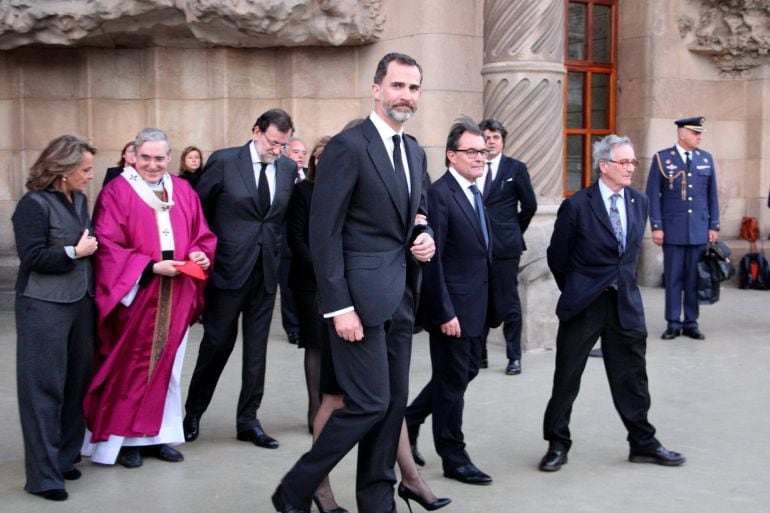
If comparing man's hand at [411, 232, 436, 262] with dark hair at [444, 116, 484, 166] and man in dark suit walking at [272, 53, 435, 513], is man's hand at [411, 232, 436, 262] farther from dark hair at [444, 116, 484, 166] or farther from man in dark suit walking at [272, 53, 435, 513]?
dark hair at [444, 116, 484, 166]

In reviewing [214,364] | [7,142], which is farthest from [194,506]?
[7,142]

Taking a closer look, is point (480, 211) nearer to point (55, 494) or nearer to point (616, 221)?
point (616, 221)

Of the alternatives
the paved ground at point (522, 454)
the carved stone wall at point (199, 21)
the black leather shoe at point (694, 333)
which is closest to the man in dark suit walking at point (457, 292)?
the paved ground at point (522, 454)

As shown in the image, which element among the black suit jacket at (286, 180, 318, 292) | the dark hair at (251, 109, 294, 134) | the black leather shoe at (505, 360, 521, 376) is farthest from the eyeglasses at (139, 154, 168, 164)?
the black leather shoe at (505, 360, 521, 376)

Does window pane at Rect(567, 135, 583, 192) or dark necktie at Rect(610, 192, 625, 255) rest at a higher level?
window pane at Rect(567, 135, 583, 192)

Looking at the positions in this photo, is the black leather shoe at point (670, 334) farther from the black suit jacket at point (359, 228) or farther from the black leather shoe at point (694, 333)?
the black suit jacket at point (359, 228)

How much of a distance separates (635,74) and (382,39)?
3449mm

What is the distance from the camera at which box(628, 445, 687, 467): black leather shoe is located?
5707 mm

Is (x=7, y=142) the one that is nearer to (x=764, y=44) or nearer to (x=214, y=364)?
(x=214, y=364)

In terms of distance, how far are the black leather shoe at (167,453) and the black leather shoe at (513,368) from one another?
2.92 meters

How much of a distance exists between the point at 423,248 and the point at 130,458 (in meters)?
2.12

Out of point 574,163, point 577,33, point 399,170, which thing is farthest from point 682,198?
point 399,170

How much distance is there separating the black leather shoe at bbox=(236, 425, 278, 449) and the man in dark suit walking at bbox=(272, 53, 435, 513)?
1.49 meters

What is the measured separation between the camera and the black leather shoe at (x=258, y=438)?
6.08 metres
